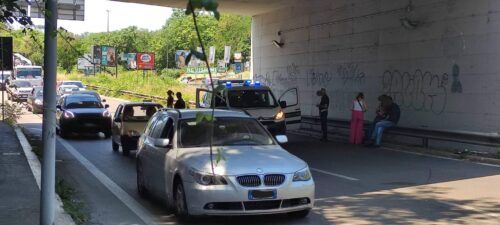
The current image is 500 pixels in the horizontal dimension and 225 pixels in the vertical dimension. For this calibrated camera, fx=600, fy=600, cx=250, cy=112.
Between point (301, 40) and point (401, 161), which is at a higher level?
point (301, 40)

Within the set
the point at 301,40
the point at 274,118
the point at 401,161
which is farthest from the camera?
the point at 301,40

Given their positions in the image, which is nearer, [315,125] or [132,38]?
[315,125]

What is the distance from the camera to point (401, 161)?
14055 millimetres

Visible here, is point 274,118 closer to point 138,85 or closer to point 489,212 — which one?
point 489,212

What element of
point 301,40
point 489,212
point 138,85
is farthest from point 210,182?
point 138,85

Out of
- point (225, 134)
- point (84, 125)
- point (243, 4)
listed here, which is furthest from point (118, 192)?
point (243, 4)

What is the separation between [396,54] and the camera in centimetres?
1805

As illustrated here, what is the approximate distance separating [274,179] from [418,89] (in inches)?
435

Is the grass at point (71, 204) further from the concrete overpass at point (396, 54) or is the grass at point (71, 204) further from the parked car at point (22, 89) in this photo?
the parked car at point (22, 89)

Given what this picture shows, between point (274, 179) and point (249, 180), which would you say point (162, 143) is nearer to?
point (249, 180)

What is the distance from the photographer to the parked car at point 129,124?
1599 centimetres

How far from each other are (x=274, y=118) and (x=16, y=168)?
24.6 ft

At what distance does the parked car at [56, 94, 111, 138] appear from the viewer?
2058 centimetres

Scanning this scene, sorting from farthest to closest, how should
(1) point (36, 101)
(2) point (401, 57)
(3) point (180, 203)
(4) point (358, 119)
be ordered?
(1) point (36, 101) < (4) point (358, 119) < (2) point (401, 57) < (3) point (180, 203)
